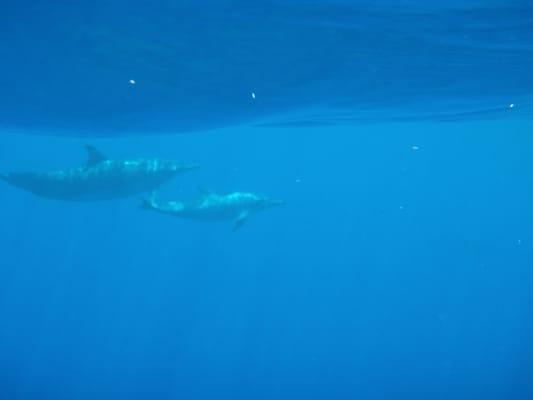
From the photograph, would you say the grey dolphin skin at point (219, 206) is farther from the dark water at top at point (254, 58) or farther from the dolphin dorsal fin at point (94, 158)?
the dolphin dorsal fin at point (94, 158)

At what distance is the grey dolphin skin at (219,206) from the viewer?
19.7 metres

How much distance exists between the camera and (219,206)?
A: 2080cm

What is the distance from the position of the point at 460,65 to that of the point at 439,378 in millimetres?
32279

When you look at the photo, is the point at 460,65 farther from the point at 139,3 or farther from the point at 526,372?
the point at 526,372

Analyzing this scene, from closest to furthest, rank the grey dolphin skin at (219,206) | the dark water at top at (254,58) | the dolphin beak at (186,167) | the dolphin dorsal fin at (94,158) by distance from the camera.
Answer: the dark water at top at (254,58) < the dolphin dorsal fin at (94,158) < the dolphin beak at (186,167) < the grey dolphin skin at (219,206)

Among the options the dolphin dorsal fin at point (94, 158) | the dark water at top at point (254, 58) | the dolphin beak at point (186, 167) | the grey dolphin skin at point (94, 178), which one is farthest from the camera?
the dolphin beak at point (186, 167)

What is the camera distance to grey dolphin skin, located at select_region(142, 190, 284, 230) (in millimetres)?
19719

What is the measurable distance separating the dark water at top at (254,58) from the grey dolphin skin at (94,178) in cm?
159

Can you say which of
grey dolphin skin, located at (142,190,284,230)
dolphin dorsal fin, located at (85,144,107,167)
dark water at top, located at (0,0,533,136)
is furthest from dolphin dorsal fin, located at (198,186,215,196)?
dolphin dorsal fin, located at (85,144,107,167)

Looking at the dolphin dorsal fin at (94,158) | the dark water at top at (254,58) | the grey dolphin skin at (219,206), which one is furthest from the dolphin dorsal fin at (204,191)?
the dolphin dorsal fin at (94,158)

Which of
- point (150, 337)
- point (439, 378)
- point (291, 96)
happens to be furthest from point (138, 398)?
point (291, 96)

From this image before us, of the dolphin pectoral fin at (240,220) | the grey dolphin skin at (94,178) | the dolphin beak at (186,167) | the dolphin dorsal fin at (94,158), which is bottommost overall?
the grey dolphin skin at (94,178)

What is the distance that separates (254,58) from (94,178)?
612cm

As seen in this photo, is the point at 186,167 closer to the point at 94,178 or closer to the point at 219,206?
the point at 94,178
